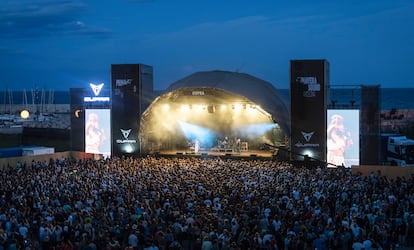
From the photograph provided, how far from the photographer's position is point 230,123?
3459 cm

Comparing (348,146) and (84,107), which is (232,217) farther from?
(84,107)

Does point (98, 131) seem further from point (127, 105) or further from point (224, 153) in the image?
point (224, 153)

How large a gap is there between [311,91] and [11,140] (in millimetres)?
29813

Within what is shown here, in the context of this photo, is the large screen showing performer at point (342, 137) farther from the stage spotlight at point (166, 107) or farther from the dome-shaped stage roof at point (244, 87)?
the stage spotlight at point (166, 107)

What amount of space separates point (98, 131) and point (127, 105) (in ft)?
8.24

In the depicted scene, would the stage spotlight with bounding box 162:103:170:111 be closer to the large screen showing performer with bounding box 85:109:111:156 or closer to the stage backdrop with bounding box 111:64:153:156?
the stage backdrop with bounding box 111:64:153:156

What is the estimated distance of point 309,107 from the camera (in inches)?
990

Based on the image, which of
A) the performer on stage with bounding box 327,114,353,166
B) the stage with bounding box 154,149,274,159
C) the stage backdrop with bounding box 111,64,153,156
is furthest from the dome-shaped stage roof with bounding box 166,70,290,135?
the performer on stage with bounding box 327,114,353,166

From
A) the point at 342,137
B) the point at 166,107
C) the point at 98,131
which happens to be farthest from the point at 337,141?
the point at 98,131

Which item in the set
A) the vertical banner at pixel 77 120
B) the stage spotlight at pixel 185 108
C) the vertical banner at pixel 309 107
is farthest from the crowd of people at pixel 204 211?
the stage spotlight at pixel 185 108

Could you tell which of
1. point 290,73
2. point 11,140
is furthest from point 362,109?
point 11,140

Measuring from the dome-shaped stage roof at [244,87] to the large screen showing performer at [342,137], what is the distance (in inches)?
108

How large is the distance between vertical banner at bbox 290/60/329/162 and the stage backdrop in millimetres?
9199

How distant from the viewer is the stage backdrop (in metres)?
29.3
